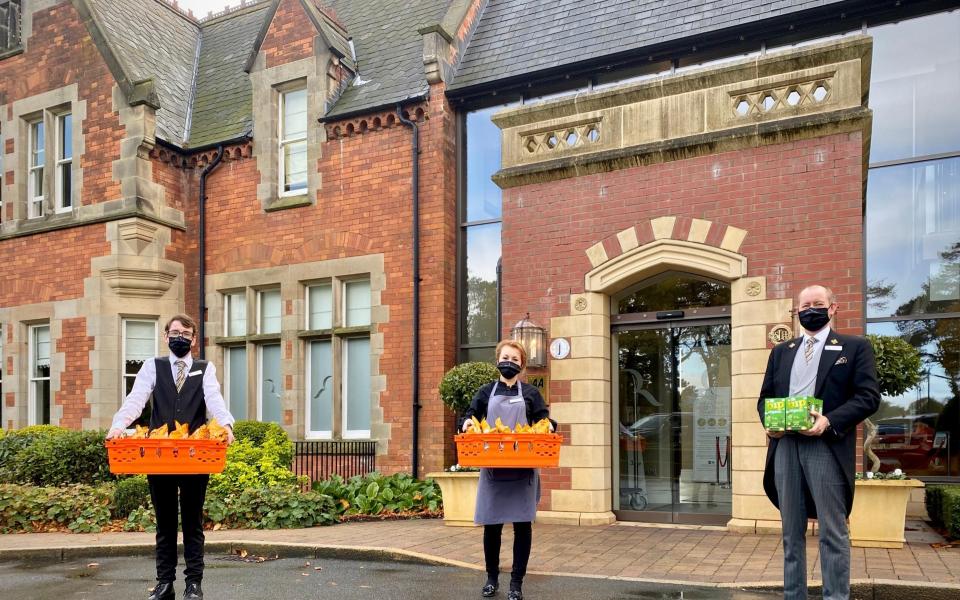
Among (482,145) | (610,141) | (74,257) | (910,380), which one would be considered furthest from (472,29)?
(910,380)

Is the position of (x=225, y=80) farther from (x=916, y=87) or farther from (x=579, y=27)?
(x=916, y=87)

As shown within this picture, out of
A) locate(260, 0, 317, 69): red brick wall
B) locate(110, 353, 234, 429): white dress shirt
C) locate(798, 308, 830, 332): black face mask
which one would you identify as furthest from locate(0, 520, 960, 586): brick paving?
locate(260, 0, 317, 69): red brick wall

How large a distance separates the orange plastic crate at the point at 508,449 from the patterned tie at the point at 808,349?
173 cm

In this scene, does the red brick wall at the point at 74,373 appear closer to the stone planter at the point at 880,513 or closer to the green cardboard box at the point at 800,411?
the stone planter at the point at 880,513

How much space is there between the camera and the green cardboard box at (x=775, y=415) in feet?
15.6

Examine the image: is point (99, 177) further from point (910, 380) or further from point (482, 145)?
point (910, 380)

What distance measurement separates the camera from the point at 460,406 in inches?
427

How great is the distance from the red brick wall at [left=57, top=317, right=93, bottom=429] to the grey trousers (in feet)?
40.6

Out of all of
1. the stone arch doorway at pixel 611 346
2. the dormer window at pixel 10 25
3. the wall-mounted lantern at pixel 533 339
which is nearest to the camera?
the stone arch doorway at pixel 611 346

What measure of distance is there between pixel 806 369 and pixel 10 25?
53.4 feet

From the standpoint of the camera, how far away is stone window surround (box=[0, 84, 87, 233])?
14.8 m

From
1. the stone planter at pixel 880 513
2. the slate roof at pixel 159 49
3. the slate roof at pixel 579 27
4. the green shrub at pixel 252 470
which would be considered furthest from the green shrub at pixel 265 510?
the slate roof at pixel 159 49

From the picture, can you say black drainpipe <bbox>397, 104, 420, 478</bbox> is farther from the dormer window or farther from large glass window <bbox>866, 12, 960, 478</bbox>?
the dormer window

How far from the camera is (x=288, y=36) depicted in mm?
14234
